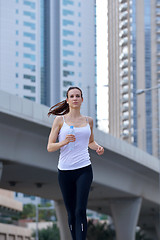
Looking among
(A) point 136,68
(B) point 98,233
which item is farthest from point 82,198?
(A) point 136,68

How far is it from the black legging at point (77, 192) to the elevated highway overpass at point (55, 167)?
521 inches

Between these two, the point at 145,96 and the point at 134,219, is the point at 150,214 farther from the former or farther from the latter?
the point at 145,96

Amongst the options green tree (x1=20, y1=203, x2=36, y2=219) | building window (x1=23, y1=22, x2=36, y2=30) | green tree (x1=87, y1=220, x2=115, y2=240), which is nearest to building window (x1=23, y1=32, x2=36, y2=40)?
building window (x1=23, y1=22, x2=36, y2=30)

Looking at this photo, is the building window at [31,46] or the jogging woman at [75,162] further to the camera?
the building window at [31,46]

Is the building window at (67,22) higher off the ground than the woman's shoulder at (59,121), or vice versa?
the building window at (67,22)

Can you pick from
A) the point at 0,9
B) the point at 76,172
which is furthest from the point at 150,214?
the point at 0,9

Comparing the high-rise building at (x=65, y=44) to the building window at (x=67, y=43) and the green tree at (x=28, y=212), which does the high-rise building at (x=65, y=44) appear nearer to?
the building window at (x=67, y=43)

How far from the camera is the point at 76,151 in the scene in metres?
6.14

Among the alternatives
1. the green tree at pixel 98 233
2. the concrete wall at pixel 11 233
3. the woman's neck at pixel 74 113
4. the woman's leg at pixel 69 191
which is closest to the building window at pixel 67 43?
the concrete wall at pixel 11 233

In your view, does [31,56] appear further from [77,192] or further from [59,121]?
[77,192]

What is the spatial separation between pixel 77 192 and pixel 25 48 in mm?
153163

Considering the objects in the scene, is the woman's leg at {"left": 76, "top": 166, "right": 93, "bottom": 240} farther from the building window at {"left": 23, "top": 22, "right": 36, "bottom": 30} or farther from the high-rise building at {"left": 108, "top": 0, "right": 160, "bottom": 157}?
the building window at {"left": 23, "top": 22, "right": 36, "bottom": 30}

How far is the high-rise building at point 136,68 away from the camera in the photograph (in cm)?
14075

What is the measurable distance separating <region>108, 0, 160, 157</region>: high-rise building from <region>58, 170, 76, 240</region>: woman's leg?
132m
